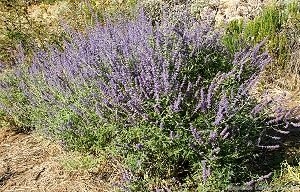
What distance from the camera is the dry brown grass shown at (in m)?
3.03

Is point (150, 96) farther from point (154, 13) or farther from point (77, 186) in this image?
point (154, 13)

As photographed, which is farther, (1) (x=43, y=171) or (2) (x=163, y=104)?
(1) (x=43, y=171)

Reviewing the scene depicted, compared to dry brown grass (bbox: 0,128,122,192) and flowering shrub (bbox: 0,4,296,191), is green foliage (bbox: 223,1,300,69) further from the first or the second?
dry brown grass (bbox: 0,128,122,192)

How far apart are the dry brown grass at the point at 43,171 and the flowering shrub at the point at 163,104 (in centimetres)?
19

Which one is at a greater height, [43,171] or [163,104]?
[163,104]

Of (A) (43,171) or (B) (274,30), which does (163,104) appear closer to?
(A) (43,171)

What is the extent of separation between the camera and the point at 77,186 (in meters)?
3.02

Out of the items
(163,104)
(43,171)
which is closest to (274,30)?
(163,104)

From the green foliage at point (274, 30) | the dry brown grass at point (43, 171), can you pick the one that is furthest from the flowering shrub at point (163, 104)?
the green foliage at point (274, 30)

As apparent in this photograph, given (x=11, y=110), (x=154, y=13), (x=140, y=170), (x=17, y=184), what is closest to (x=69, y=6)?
(x=154, y=13)

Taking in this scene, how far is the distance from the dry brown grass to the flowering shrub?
188mm

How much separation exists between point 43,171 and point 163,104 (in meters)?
1.19

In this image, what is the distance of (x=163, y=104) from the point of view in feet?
8.44

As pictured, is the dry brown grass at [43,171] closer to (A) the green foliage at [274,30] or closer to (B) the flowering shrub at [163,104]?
(B) the flowering shrub at [163,104]
